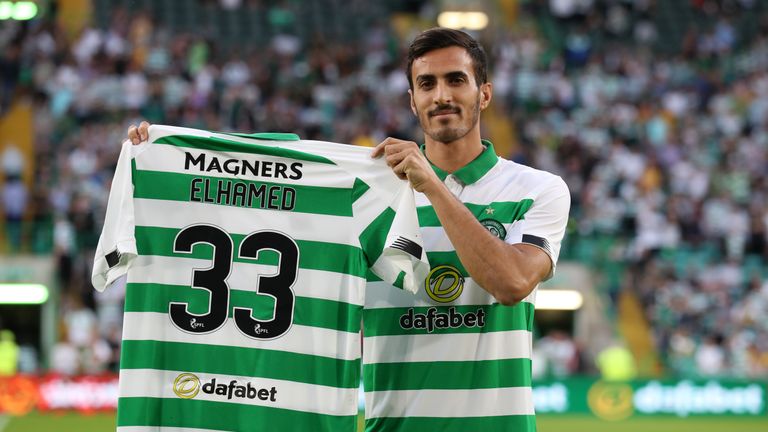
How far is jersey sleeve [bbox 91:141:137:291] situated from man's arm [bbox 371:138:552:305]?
1.13 metres

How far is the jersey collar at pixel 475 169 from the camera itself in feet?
15.2

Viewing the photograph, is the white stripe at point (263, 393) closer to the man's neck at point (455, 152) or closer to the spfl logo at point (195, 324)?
the spfl logo at point (195, 324)

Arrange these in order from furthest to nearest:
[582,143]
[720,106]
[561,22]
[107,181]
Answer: [561,22]
[720,106]
[582,143]
[107,181]

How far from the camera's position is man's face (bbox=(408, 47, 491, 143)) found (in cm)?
448

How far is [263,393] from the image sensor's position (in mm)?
4637

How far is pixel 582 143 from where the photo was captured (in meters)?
20.7

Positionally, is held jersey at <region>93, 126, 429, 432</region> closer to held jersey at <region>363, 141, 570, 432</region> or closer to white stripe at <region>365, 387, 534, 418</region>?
held jersey at <region>363, 141, 570, 432</region>

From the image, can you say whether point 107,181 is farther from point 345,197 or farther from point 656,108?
point 345,197

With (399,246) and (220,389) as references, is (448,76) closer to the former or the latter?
(399,246)

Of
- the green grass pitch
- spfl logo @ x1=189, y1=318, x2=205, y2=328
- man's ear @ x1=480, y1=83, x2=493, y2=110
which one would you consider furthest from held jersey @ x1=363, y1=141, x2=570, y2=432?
the green grass pitch

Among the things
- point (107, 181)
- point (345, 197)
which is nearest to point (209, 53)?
point (107, 181)

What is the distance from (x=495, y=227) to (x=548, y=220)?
20 cm

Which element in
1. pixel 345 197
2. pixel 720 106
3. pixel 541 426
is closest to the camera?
pixel 345 197

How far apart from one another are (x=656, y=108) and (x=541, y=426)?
8.44 meters
